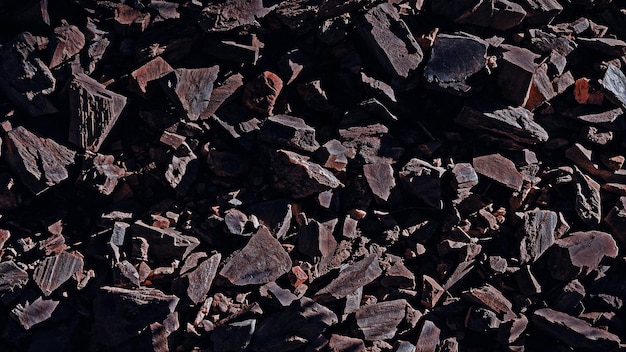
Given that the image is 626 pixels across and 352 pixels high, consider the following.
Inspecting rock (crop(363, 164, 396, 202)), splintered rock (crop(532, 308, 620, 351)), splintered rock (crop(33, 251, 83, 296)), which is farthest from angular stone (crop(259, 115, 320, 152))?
splintered rock (crop(532, 308, 620, 351))

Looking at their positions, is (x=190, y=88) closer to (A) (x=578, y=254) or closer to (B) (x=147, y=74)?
(B) (x=147, y=74)

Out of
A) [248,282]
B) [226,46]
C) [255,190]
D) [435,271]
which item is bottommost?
[435,271]

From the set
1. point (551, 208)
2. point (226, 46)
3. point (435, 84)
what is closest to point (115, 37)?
point (226, 46)

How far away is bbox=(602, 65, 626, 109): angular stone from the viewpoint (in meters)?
4.55

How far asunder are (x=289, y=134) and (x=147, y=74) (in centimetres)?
116

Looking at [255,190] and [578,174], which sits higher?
[255,190]

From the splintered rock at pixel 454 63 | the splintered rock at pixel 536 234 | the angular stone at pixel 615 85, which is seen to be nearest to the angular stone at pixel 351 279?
the splintered rock at pixel 536 234

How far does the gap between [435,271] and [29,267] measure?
2.85 m

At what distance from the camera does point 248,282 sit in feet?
13.2

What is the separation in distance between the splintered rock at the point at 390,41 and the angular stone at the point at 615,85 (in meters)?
1.45

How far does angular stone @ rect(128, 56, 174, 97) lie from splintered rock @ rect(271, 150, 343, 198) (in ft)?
3.48

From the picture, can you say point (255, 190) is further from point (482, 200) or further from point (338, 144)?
point (482, 200)

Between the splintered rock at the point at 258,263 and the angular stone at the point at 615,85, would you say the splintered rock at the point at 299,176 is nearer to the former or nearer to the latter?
the splintered rock at the point at 258,263

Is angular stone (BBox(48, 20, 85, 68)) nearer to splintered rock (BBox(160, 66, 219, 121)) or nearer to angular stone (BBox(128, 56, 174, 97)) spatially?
angular stone (BBox(128, 56, 174, 97))
